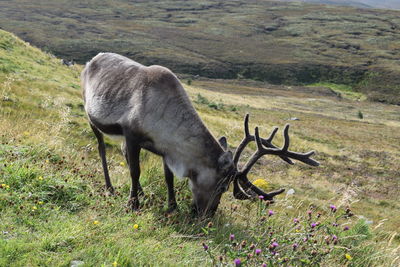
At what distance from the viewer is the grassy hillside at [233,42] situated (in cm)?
12456

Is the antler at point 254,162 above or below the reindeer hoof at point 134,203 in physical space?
above

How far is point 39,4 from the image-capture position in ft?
640

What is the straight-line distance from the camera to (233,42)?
527ft

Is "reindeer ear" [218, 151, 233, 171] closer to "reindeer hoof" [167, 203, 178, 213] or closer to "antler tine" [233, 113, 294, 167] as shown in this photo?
"antler tine" [233, 113, 294, 167]

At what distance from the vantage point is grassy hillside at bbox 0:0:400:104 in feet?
409

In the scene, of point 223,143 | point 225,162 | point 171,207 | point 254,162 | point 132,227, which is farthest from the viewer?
point 223,143

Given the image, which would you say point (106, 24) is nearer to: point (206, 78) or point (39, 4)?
point (39, 4)

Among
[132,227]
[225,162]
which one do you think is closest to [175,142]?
[225,162]

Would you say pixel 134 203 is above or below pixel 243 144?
below

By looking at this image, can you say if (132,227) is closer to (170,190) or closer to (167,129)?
(170,190)

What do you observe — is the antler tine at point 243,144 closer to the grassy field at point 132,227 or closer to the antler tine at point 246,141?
the antler tine at point 246,141

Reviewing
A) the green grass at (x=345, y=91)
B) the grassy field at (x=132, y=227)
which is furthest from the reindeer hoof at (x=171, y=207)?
the green grass at (x=345, y=91)

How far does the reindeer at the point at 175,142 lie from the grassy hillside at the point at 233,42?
109294 mm

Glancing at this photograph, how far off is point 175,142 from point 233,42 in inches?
6264
